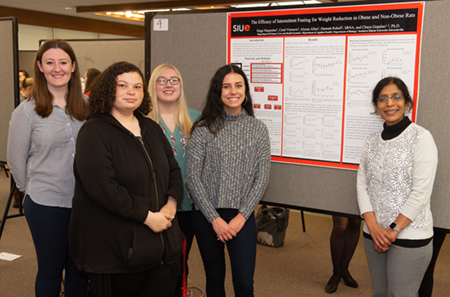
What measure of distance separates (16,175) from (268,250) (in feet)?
7.55

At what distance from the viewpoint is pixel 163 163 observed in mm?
1674

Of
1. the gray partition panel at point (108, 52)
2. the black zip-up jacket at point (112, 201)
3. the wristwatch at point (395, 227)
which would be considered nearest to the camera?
the black zip-up jacket at point (112, 201)

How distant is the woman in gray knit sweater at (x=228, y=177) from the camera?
188cm

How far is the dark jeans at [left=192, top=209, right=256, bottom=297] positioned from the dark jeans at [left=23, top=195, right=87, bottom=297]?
64 centimetres

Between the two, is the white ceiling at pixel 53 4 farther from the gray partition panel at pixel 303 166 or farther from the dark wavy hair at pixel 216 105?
the dark wavy hair at pixel 216 105

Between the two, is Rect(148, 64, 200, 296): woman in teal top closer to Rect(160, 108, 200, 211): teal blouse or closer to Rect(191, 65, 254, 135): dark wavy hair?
Rect(160, 108, 200, 211): teal blouse

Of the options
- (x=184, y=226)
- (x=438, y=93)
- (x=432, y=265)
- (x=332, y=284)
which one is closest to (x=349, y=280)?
(x=332, y=284)

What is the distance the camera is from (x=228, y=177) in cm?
188

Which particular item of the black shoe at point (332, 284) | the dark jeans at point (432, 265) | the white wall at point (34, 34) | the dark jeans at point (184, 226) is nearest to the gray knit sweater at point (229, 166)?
the dark jeans at point (184, 226)

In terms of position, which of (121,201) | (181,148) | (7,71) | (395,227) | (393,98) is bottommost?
(395,227)

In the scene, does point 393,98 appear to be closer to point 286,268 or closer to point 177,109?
point 177,109

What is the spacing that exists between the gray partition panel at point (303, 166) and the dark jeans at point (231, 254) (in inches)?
19.3

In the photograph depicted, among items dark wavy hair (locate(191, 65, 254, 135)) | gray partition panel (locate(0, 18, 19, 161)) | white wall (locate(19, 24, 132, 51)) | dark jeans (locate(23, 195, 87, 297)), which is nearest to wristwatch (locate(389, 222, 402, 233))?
dark wavy hair (locate(191, 65, 254, 135))

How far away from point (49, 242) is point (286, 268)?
1930 millimetres
